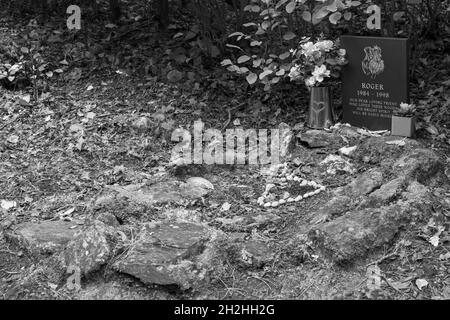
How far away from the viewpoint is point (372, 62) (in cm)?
520

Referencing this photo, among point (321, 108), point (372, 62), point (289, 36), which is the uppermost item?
point (289, 36)

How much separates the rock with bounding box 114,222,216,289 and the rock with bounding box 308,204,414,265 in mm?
661

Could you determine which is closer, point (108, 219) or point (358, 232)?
point (358, 232)

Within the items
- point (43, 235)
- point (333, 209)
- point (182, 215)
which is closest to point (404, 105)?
point (333, 209)

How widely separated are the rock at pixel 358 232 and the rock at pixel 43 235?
1.43 meters

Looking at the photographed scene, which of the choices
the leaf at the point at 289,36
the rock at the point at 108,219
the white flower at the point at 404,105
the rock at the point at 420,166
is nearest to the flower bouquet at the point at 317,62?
the leaf at the point at 289,36

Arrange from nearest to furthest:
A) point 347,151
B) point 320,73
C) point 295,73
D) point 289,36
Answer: point 347,151, point 320,73, point 295,73, point 289,36

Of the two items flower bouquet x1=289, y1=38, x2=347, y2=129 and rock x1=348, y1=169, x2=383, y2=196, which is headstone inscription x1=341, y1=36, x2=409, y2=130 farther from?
rock x1=348, y1=169, x2=383, y2=196

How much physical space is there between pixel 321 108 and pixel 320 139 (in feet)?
1.38

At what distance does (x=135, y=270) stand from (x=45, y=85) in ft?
10.6

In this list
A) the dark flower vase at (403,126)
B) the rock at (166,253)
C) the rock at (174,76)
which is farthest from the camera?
the rock at (174,76)

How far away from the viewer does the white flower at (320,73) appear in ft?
17.0

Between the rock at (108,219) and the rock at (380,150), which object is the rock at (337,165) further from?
the rock at (108,219)

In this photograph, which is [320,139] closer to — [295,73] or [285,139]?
[285,139]
